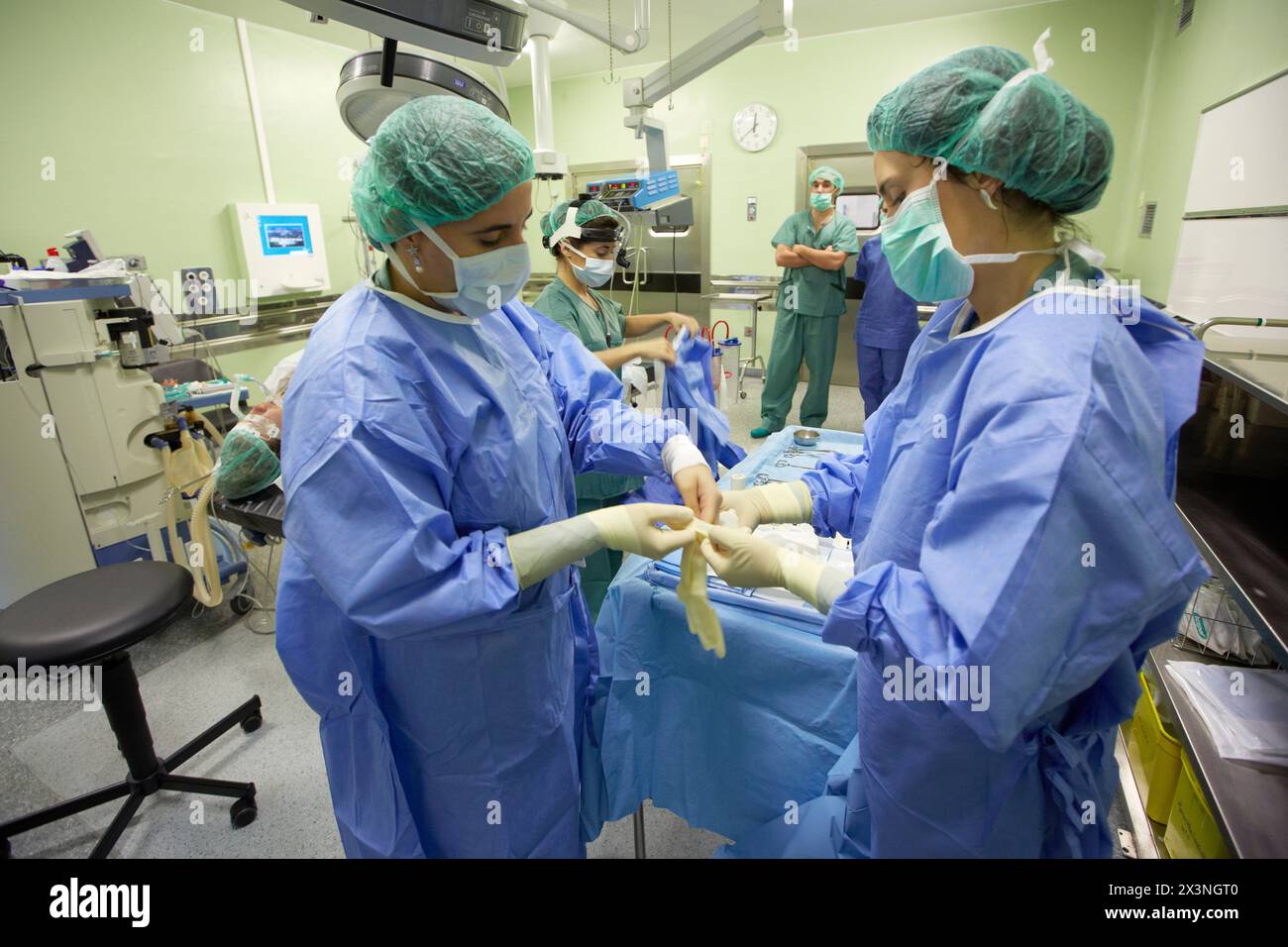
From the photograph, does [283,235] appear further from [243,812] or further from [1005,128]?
[1005,128]

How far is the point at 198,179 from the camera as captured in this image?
4094mm

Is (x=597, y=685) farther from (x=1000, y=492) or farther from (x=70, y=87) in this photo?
(x=70, y=87)

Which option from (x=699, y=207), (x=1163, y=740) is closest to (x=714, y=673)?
(x=1163, y=740)

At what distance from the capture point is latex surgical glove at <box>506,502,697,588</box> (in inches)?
39.3

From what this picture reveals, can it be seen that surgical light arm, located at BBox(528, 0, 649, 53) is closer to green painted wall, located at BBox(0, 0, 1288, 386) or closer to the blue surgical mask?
the blue surgical mask

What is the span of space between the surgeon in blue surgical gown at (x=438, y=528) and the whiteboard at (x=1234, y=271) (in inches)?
104

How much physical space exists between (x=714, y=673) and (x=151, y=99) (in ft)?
15.3

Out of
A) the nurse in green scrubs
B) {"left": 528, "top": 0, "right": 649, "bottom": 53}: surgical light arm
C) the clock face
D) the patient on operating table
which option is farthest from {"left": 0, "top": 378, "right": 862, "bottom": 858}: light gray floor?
the clock face

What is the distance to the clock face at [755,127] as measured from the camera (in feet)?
17.3

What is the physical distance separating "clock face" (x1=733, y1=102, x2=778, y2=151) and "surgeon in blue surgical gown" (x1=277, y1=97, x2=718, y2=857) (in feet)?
16.1

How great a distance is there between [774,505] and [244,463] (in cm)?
138

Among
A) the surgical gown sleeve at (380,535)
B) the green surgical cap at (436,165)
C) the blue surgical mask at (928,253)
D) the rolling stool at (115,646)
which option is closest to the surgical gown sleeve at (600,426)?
the green surgical cap at (436,165)

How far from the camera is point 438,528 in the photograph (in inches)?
35.9

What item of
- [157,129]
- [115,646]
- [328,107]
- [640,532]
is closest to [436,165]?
[640,532]
